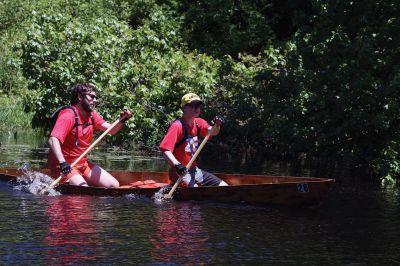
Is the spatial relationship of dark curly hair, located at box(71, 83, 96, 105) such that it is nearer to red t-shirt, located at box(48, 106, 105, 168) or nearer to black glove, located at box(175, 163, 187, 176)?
red t-shirt, located at box(48, 106, 105, 168)

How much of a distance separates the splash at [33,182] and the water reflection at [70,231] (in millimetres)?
467

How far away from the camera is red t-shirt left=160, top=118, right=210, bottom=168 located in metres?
11.6

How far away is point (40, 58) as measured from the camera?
20.8 metres

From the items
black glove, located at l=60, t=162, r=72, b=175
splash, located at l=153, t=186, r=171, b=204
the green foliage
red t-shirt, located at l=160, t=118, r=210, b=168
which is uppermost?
the green foliage

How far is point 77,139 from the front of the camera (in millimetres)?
12219

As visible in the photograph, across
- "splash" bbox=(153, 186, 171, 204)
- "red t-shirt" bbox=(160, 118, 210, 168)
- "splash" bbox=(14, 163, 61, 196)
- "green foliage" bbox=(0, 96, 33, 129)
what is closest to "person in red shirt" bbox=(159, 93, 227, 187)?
"red t-shirt" bbox=(160, 118, 210, 168)

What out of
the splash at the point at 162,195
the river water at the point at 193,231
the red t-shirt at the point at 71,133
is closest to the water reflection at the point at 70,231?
the river water at the point at 193,231

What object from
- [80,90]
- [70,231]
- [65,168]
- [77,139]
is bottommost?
[70,231]

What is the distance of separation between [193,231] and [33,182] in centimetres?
387

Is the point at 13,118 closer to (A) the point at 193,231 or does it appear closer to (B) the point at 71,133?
(B) the point at 71,133

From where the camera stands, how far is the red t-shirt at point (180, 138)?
1157 cm

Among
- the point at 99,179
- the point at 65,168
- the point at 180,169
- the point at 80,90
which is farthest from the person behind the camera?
the point at 99,179

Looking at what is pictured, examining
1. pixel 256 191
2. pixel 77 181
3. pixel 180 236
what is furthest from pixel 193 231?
pixel 77 181

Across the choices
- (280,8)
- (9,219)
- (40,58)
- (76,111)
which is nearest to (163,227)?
(9,219)
